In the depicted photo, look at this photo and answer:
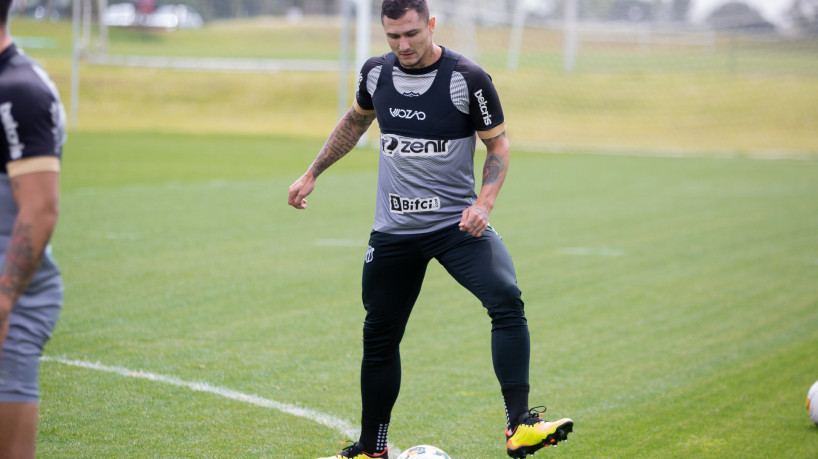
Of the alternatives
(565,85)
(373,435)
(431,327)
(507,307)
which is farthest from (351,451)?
(565,85)

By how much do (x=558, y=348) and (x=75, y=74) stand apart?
23405mm

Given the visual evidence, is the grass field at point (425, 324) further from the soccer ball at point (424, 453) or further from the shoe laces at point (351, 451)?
the soccer ball at point (424, 453)

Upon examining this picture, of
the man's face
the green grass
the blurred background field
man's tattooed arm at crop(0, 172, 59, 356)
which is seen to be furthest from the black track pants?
the blurred background field

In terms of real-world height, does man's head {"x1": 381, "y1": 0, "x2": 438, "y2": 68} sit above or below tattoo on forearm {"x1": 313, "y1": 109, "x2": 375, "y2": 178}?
above

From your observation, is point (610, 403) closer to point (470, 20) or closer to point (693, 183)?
point (693, 183)

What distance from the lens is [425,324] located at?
777 cm

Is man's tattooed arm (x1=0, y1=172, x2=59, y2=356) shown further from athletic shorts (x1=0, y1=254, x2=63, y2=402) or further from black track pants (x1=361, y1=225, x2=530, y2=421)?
black track pants (x1=361, y1=225, x2=530, y2=421)

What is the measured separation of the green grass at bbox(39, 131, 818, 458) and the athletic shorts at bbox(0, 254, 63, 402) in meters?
1.58

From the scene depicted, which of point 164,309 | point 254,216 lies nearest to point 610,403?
point 164,309

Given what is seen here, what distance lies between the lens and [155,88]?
35.1m

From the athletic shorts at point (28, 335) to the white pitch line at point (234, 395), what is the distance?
223cm

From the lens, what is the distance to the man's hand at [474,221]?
4.29m

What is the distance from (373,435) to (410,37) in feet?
6.40

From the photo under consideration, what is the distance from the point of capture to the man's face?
4.29 meters
